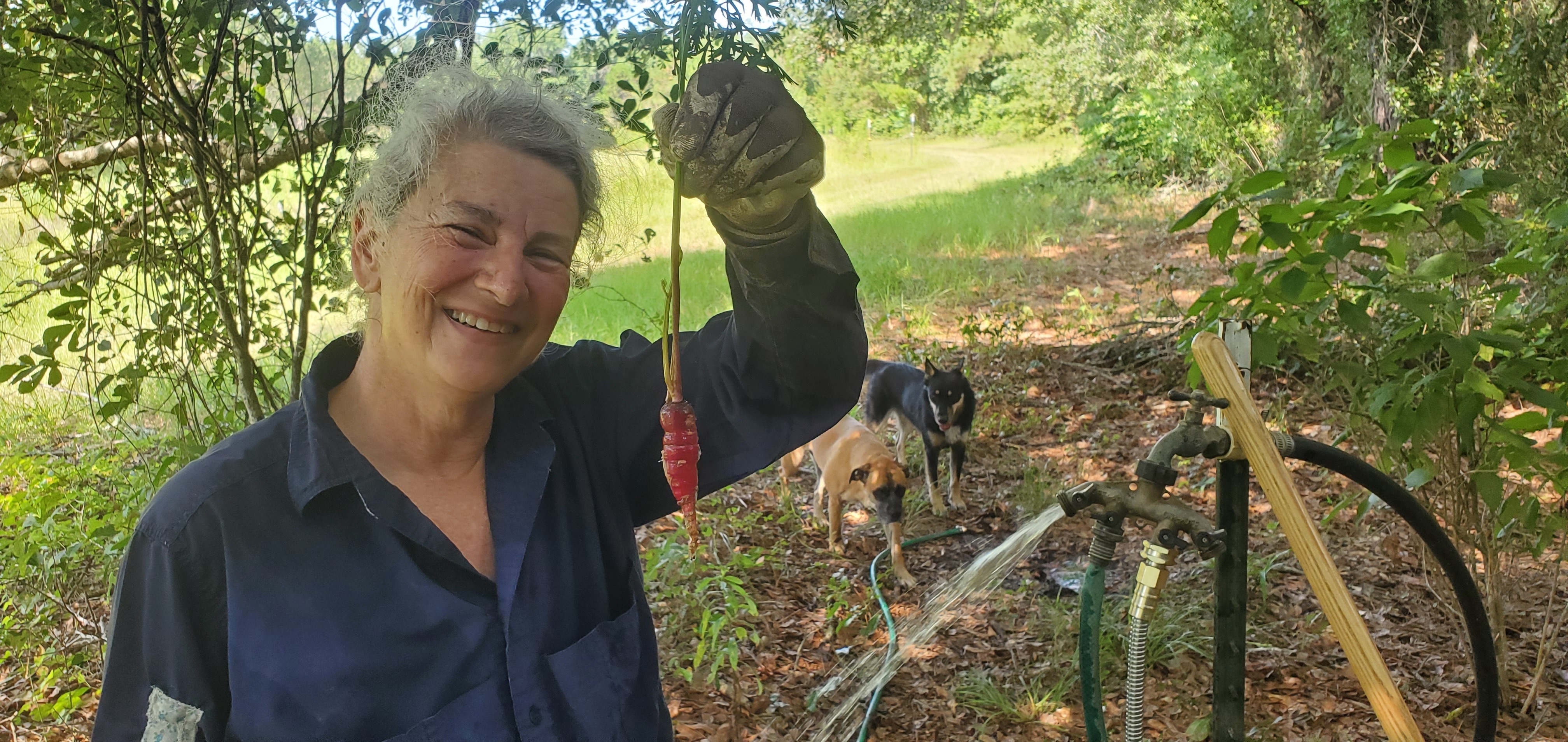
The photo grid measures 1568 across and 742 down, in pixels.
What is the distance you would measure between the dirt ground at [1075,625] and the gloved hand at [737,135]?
213 cm

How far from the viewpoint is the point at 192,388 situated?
3.22 m

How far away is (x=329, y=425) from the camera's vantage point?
1514 millimetres

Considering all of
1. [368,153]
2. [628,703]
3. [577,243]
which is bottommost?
[628,703]

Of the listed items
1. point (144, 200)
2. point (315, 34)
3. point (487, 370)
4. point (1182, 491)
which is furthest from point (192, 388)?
point (1182, 491)

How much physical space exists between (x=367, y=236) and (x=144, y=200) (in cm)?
213

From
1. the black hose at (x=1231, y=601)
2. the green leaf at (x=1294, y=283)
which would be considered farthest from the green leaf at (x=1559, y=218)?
the black hose at (x=1231, y=601)

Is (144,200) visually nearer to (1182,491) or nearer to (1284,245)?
(1284,245)

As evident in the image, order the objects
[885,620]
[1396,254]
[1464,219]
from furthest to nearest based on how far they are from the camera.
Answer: [885,620]
[1396,254]
[1464,219]

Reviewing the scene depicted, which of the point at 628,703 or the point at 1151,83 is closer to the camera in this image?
the point at 628,703

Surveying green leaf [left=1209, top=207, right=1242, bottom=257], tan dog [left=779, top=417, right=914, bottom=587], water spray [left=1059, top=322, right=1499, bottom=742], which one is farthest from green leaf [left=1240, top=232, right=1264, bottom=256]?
tan dog [left=779, top=417, right=914, bottom=587]

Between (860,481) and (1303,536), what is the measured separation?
3904mm

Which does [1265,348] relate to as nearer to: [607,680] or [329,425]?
[607,680]

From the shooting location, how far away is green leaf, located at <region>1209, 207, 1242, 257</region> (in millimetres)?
2025

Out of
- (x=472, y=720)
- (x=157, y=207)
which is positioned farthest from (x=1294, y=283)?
(x=157, y=207)
